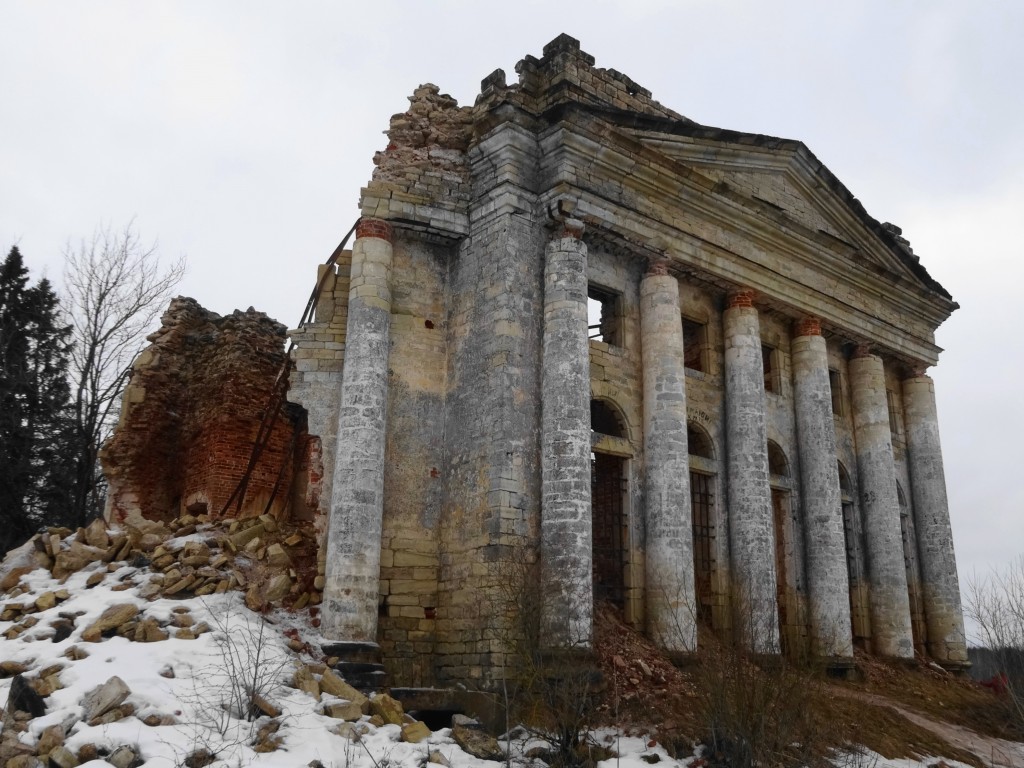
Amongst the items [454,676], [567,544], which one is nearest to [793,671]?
[567,544]

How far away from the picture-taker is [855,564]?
1766cm

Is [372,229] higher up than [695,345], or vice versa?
[372,229]

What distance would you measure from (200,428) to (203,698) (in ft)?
27.6

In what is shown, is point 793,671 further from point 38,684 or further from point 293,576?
point 38,684

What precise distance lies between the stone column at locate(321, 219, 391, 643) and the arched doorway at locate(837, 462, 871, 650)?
31.3 ft

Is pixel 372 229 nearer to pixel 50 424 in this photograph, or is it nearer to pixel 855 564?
pixel 855 564

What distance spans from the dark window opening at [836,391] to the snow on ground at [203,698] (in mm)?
8847

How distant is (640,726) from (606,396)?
494 cm

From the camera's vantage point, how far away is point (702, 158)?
1552 centimetres

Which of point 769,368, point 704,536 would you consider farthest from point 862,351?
point 704,536

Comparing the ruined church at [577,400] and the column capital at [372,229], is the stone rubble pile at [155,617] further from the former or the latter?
the column capital at [372,229]

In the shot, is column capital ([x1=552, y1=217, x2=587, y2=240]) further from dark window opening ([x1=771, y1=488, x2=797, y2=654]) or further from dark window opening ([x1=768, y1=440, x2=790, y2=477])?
dark window opening ([x1=771, y1=488, x2=797, y2=654])

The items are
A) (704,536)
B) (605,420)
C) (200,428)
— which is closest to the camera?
(605,420)

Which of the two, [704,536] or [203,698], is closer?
[203,698]
